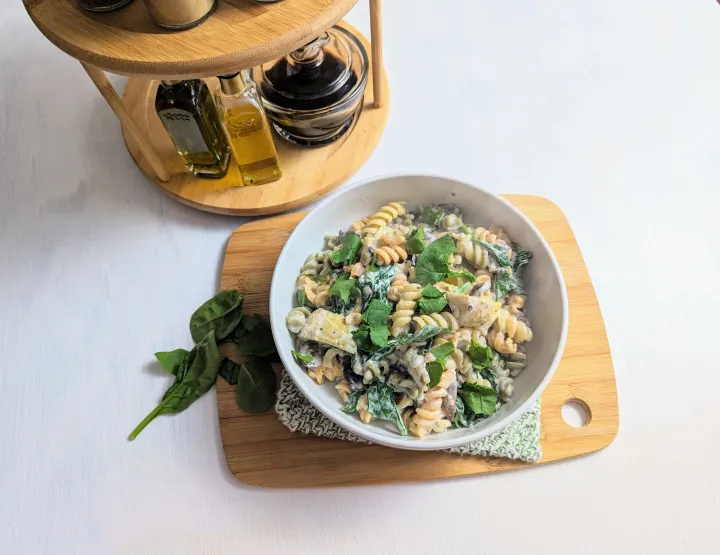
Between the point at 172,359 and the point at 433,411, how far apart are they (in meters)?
0.43

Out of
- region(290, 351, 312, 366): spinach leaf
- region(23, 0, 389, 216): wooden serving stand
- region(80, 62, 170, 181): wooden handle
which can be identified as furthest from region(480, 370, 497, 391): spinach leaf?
region(80, 62, 170, 181): wooden handle

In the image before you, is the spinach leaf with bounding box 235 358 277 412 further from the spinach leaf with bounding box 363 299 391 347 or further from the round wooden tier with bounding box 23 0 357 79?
the round wooden tier with bounding box 23 0 357 79

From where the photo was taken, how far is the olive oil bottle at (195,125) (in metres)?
0.90

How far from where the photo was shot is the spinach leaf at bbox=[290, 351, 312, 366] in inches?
30.6

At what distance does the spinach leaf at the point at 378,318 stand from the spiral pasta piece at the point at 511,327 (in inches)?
6.3

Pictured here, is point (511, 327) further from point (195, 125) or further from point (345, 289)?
point (195, 125)

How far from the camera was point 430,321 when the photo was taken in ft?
2.49

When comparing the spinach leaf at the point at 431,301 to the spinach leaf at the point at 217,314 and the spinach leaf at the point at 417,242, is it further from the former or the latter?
the spinach leaf at the point at 217,314

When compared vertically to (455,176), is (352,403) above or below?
below

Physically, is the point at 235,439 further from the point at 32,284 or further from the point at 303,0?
the point at 303,0

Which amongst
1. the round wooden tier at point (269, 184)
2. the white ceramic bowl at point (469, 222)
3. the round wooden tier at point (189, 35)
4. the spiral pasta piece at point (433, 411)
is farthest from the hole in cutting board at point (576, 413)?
the round wooden tier at point (189, 35)

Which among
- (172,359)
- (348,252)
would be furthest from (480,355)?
(172,359)

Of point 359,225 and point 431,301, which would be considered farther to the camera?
point 359,225

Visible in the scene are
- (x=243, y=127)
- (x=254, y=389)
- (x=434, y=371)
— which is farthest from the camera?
(x=243, y=127)
